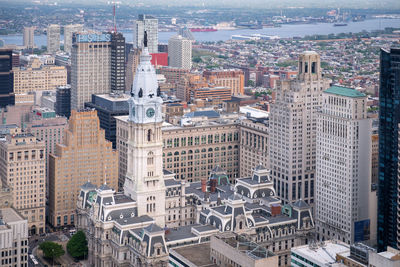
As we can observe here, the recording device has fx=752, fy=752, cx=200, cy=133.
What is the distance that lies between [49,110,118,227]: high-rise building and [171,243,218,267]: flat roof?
182ft

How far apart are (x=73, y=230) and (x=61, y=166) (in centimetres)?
1483

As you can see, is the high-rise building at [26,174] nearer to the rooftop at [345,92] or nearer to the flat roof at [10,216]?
the flat roof at [10,216]

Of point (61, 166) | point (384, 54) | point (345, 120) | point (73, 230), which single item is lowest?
point (73, 230)

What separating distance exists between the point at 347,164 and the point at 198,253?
3892 cm

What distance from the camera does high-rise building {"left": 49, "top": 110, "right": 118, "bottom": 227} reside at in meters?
168

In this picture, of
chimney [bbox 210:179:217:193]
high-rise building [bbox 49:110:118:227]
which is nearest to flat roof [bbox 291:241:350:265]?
chimney [bbox 210:179:217:193]

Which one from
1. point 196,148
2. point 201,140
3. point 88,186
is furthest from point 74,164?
point 201,140

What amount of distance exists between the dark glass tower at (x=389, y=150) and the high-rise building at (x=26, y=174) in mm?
72584

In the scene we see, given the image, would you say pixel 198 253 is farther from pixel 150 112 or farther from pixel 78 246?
pixel 78 246

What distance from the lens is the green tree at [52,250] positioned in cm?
14388

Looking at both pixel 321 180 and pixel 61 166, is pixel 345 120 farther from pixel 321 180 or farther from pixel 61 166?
pixel 61 166

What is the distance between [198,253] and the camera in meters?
118

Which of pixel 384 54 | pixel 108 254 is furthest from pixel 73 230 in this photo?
pixel 384 54

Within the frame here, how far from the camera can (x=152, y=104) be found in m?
143
